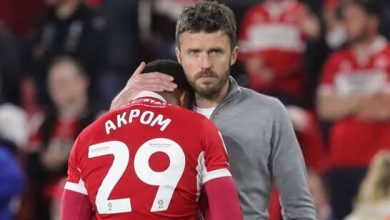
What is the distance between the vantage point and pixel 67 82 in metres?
9.35

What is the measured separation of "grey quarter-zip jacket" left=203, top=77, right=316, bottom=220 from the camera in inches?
195

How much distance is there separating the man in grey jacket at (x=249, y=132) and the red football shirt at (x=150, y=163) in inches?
10.0

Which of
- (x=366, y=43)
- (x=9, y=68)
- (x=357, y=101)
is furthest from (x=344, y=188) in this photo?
(x=9, y=68)

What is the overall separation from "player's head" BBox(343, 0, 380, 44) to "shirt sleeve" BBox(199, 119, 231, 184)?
4153mm

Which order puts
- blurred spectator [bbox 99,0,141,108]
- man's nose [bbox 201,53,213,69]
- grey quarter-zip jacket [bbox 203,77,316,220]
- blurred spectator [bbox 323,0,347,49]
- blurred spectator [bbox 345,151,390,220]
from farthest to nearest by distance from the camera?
1. blurred spectator [bbox 99,0,141,108]
2. blurred spectator [bbox 323,0,347,49]
3. blurred spectator [bbox 345,151,390,220]
4. grey quarter-zip jacket [bbox 203,77,316,220]
5. man's nose [bbox 201,53,213,69]

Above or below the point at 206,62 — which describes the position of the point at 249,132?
below

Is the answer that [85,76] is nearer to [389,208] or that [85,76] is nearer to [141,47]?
[141,47]

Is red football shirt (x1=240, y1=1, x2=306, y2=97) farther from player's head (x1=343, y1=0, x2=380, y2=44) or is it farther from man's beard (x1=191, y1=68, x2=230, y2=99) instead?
man's beard (x1=191, y1=68, x2=230, y2=99)

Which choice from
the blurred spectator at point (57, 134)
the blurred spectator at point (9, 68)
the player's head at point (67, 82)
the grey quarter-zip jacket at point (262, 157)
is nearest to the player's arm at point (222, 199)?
the grey quarter-zip jacket at point (262, 157)

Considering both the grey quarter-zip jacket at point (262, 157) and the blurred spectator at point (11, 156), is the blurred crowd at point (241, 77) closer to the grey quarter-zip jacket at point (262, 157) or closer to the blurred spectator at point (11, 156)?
the blurred spectator at point (11, 156)

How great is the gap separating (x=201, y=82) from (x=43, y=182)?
15.3 feet

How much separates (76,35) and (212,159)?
211 inches

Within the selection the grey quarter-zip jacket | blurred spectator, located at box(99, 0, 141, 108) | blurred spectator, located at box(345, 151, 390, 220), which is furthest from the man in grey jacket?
blurred spectator, located at box(99, 0, 141, 108)

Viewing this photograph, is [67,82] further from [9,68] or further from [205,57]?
[205,57]
